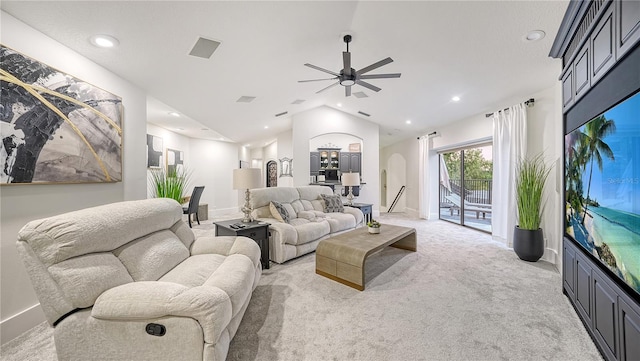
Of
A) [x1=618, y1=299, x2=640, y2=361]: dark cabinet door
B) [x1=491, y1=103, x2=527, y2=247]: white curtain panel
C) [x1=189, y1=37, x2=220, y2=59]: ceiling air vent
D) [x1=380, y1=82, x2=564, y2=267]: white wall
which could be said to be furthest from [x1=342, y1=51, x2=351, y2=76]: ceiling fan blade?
[x1=491, y1=103, x2=527, y2=247]: white curtain panel

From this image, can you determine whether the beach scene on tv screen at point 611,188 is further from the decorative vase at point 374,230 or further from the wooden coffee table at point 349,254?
the decorative vase at point 374,230

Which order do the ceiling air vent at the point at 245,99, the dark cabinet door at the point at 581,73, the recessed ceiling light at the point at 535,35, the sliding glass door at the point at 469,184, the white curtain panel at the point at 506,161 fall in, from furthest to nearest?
the sliding glass door at the point at 469,184
the ceiling air vent at the point at 245,99
the white curtain panel at the point at 506,161
the recessed ceiling light at the point at 535,35
the dark cabinet door at the point at 581,73

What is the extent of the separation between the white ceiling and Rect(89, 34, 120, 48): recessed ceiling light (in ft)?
0.20

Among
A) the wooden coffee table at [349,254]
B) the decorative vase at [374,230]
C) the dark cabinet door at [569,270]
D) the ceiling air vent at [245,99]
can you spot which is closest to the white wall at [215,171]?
the ceiling air vent at [245,99]

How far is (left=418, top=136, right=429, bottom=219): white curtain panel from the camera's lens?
270 inches

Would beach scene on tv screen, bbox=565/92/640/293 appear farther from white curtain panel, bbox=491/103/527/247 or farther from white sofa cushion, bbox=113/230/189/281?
white sofa cushion, bbox=113/230/189/281

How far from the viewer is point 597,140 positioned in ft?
5.75

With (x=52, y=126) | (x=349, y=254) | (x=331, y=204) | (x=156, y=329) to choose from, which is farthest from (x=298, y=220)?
(x=52, y=126)

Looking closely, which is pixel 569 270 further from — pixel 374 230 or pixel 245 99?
pixel 245 99

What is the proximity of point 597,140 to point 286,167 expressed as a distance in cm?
775

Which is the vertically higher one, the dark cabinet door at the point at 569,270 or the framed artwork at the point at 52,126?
the framed artwork at the point at 52,126

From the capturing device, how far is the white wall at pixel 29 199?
5.96ft

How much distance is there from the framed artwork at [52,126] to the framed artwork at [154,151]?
294 cm

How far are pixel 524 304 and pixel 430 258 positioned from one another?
133 centimetres
